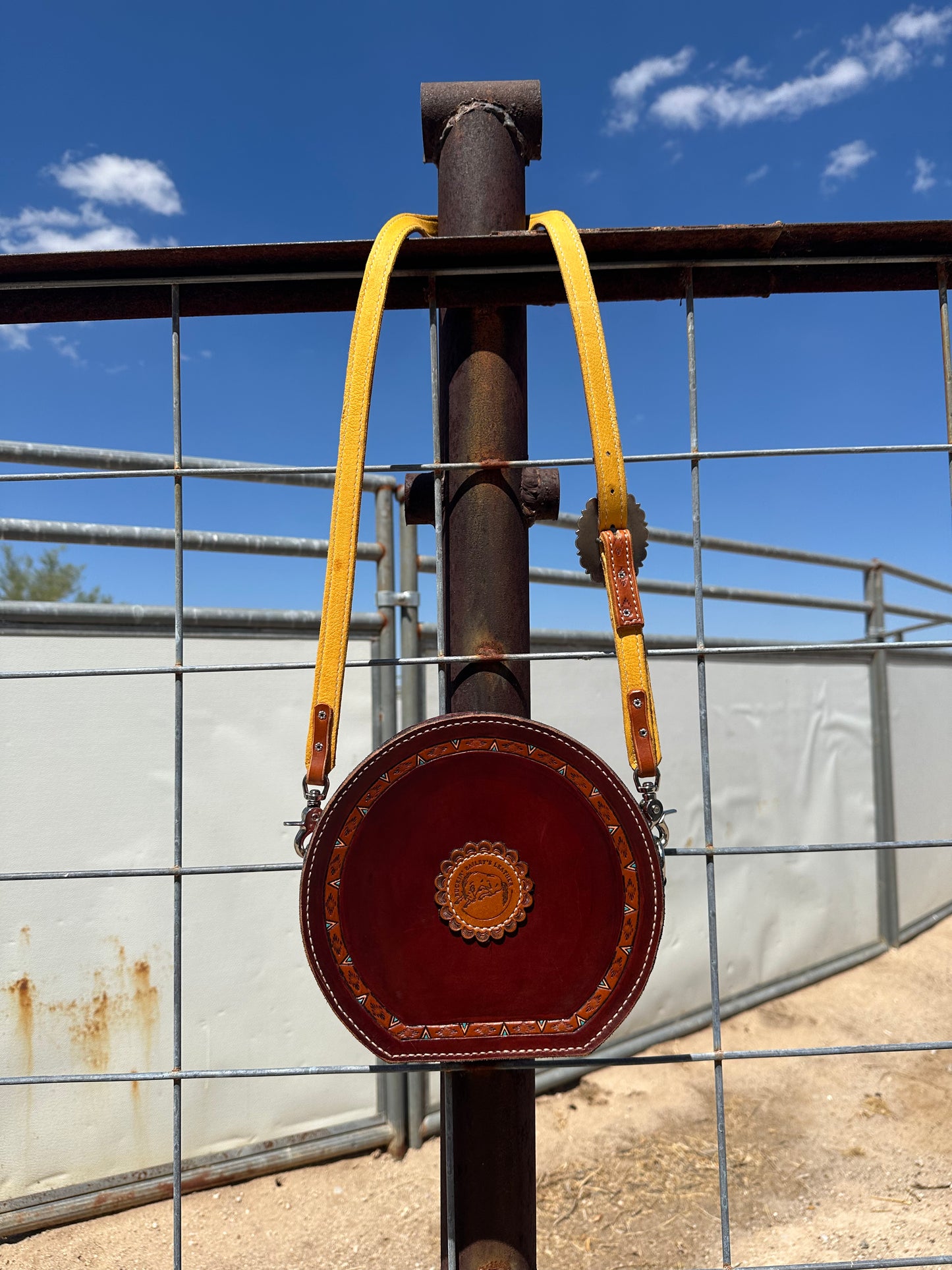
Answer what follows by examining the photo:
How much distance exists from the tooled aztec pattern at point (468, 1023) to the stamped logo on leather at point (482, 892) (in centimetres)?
10

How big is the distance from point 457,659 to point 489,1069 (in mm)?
444

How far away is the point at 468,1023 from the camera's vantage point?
35.4 inches

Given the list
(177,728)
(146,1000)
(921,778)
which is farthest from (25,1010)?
(921,778)

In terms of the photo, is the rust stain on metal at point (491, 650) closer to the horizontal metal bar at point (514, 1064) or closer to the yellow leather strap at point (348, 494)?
the yellow leather strap at point (348, 494)

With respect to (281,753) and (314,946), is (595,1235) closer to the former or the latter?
(281,753)

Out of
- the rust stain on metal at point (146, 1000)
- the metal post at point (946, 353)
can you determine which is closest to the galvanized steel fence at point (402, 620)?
the metal post at point (946, 353)

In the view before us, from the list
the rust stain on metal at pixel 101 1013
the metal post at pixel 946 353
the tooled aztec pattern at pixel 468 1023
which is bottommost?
the rust stain on metal at pixel 101 1013

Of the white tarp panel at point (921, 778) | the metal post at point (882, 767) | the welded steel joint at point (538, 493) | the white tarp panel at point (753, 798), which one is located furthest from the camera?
the white tarp panel at point (921, 778)

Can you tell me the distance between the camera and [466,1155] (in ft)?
3.15

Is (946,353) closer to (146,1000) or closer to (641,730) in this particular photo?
(641,730)

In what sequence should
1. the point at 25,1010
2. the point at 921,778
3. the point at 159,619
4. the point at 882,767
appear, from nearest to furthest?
the point at 25,1010 < the point at 159,619 < the point at 882,767 < the point at 921,778

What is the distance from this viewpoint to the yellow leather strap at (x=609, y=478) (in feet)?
3.05

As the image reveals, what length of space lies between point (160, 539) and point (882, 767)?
3.63 meters

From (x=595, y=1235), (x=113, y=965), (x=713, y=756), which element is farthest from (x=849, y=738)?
(x=113, y=965)
